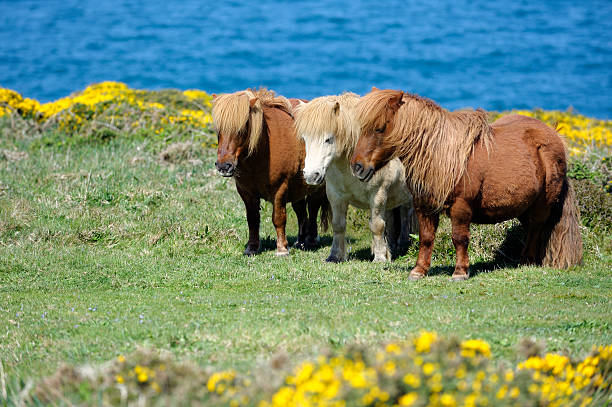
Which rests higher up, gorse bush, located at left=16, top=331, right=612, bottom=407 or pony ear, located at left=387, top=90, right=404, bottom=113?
pony ear, located at left=387, top=90, right=404, bottom=113

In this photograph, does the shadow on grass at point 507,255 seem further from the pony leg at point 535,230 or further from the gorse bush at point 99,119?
the gorse bush at point 99,119

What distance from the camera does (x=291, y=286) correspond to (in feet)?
26.4

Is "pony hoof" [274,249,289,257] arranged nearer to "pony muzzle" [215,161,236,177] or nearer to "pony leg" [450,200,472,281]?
"pony muzzle" [215,161,236,177]

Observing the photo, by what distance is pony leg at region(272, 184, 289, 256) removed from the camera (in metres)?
9.58

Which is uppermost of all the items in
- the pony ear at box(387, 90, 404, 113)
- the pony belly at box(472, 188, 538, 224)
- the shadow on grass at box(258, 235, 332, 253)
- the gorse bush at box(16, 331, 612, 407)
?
the pony ear at box(387, 90, 404, 113)

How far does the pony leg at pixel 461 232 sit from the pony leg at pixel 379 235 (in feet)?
4.10

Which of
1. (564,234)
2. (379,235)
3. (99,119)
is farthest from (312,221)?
(99,119)

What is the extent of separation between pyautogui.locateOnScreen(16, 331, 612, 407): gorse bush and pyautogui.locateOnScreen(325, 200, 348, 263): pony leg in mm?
4838

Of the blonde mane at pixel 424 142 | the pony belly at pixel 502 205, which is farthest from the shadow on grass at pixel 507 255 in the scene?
the blonde mane at pixel 424 142

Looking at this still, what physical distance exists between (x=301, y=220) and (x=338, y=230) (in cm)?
138

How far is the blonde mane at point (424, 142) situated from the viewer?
7734 mm

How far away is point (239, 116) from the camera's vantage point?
9023mm

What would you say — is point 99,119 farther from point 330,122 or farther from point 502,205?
point 502,205

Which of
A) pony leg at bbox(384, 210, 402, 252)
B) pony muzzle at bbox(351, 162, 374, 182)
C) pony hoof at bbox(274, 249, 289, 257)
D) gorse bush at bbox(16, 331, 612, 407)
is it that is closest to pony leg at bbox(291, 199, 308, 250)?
pony hoof at bbox(274, 249, 289, 257)
